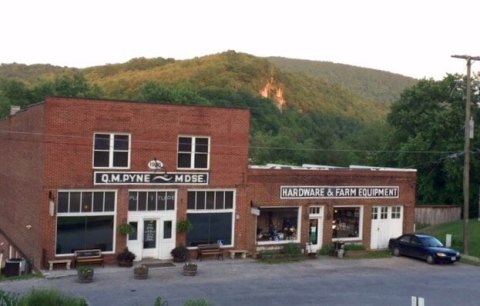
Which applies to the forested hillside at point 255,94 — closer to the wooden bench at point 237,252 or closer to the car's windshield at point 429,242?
the car's windshield at point 429,242

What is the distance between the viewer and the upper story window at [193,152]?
93.1 feet

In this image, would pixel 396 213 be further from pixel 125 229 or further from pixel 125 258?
pixel 125 258

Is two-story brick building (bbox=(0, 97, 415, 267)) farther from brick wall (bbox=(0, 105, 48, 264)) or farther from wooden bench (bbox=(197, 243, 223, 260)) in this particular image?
wooden bench (bbox=(197, 243, 223, 260))

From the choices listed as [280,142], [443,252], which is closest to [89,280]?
[443,252]

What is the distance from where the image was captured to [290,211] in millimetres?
31172

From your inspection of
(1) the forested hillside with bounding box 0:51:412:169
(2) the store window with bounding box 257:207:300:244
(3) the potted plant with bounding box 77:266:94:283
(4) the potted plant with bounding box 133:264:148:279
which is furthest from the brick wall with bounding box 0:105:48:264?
(1) the forested hillside with bounding box 0:51:412:169

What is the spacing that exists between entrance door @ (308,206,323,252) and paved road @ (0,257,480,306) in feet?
6.60

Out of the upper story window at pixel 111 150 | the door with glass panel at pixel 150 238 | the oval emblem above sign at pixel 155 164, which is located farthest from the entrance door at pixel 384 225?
the upper story window at pixel 111 150

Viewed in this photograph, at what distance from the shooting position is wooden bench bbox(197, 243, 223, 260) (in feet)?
93.7

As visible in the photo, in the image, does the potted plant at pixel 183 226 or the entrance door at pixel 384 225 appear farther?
the entrance door at pixel 384 225

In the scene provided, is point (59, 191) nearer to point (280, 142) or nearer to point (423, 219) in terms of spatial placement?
point (423, 219)

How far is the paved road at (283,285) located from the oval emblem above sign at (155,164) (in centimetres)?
448

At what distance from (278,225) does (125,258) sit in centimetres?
829

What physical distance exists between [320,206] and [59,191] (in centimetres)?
1319
